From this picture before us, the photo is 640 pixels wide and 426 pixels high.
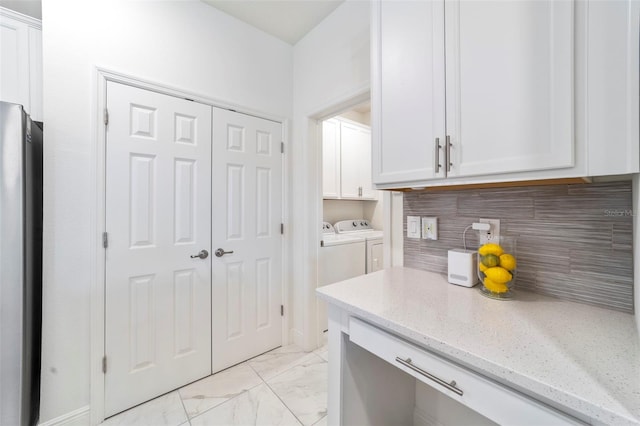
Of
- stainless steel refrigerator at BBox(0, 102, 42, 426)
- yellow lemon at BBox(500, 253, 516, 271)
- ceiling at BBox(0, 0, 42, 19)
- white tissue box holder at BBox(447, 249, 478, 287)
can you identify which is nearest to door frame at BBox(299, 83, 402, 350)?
white tissue box holder at BBox(447, 249, 478, 287)

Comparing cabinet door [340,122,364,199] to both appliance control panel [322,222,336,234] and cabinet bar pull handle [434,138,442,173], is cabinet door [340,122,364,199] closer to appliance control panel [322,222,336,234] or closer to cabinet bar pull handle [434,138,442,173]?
appliance control panel [322,222,336,234]

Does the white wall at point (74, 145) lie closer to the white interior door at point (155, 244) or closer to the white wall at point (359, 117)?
the white interior door at point (155, 244)

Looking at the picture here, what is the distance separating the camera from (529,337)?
0.72 metres

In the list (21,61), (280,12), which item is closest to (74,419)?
(21,61)

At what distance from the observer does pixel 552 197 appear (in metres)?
1.00

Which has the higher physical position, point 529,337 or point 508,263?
point 508,263

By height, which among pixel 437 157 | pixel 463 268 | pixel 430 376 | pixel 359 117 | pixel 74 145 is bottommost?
pixel 430 376

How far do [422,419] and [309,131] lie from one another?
82.5 inches

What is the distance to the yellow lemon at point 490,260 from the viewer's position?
1.03m

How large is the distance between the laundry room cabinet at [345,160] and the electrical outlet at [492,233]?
1.87m

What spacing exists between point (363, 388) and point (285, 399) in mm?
746

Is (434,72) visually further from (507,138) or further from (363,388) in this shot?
(363,388)

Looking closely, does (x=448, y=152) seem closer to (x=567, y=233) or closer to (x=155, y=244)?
(x=567, y=233)

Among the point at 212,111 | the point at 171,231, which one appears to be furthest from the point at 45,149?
the point at 212,111
